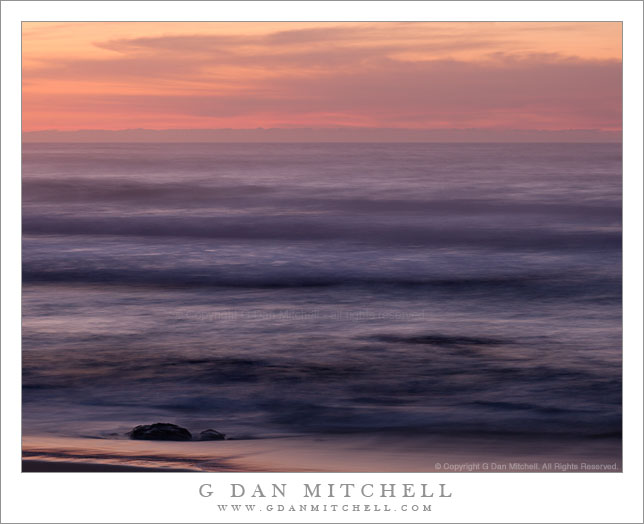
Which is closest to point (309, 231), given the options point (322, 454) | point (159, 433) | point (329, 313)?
point (329, 313)

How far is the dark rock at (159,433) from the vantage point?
567cm

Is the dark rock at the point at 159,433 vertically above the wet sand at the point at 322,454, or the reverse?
the dark rock at the point at 159,433

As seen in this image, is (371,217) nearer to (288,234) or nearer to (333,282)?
(288,234)

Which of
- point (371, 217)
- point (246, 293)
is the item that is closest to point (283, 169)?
point (371, 217)

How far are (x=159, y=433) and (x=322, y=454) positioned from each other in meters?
1.22

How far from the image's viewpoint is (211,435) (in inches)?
228

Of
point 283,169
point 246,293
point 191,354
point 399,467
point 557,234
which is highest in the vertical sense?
point 283,169

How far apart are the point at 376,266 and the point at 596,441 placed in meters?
5.53

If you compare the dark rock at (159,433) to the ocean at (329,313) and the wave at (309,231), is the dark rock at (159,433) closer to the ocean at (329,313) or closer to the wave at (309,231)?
the ocean at (329,313)

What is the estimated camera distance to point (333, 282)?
10289 mm

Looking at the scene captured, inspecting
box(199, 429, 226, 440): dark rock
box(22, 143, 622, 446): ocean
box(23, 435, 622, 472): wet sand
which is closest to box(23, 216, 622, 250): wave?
box(22, 143, 622, 446): ocean

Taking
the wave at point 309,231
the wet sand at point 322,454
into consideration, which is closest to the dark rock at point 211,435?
the wet sand at point 322,454

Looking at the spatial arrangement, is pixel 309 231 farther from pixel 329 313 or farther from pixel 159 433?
pixel 159 433

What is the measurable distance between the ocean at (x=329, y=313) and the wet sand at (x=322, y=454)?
6.6 inches
